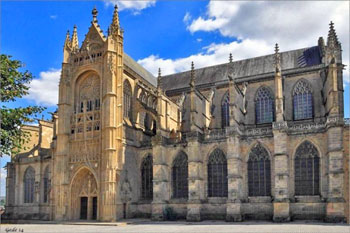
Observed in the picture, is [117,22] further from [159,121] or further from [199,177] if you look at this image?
[199,177]

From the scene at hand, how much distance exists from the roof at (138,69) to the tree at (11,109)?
26532 mm

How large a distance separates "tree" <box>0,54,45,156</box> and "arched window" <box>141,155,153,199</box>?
21318 millimetres

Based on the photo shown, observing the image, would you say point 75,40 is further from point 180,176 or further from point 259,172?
point 259,172

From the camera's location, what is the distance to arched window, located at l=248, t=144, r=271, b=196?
3041 cm

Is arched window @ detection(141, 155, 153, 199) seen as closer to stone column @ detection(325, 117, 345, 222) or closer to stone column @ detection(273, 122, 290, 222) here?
stone column @ detection(273, 122, 290, 222)

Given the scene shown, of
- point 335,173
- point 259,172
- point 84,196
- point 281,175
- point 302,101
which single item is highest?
point 302,101

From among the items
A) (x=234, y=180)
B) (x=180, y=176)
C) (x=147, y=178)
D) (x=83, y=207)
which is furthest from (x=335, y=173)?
(x=83, y=207)

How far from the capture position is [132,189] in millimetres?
35219

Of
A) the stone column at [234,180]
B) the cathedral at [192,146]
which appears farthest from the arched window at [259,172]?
the stone column at [234,180]

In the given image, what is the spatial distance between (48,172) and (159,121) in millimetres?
13618

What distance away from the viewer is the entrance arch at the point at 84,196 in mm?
34500

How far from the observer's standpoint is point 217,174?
32.4 m

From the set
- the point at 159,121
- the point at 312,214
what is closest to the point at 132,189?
the point at 159,121

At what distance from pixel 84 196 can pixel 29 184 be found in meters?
9.81
